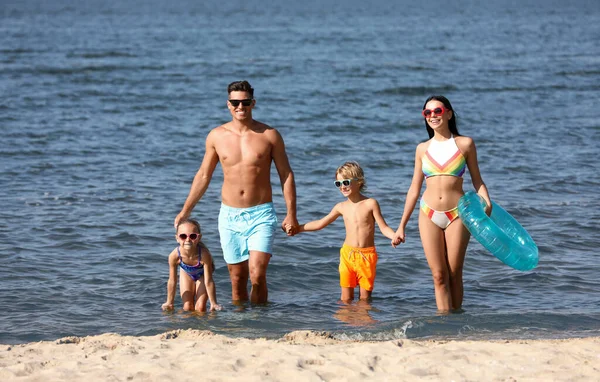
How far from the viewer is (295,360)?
6316 mm

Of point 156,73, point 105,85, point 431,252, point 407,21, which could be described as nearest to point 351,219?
point 431,252

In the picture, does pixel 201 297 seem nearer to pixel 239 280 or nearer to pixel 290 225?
pixel 239 280

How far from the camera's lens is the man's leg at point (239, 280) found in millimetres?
8176

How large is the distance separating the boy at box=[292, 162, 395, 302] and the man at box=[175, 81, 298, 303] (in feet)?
1.35

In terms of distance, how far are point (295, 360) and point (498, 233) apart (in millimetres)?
2229

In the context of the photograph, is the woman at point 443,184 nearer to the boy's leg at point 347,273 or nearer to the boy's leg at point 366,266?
the boy's leg at point 366,266

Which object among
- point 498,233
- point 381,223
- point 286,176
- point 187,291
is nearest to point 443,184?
point 498,233

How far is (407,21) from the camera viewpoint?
5684 centimetres

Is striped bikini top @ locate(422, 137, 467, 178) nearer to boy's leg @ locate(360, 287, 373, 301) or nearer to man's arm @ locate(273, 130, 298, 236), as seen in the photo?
man's arm @ locate(273, 130, 298, 236)

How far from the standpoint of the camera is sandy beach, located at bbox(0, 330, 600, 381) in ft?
19.8

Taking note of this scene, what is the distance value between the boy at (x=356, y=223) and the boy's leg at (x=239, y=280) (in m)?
0.65

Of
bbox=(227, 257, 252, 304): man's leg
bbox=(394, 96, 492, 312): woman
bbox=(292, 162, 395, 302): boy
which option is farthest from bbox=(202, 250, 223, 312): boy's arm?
bbox=(394, 96, 492, 312): woman

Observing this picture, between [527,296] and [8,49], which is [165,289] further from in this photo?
[8,49]

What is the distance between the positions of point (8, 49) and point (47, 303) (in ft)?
90.4
